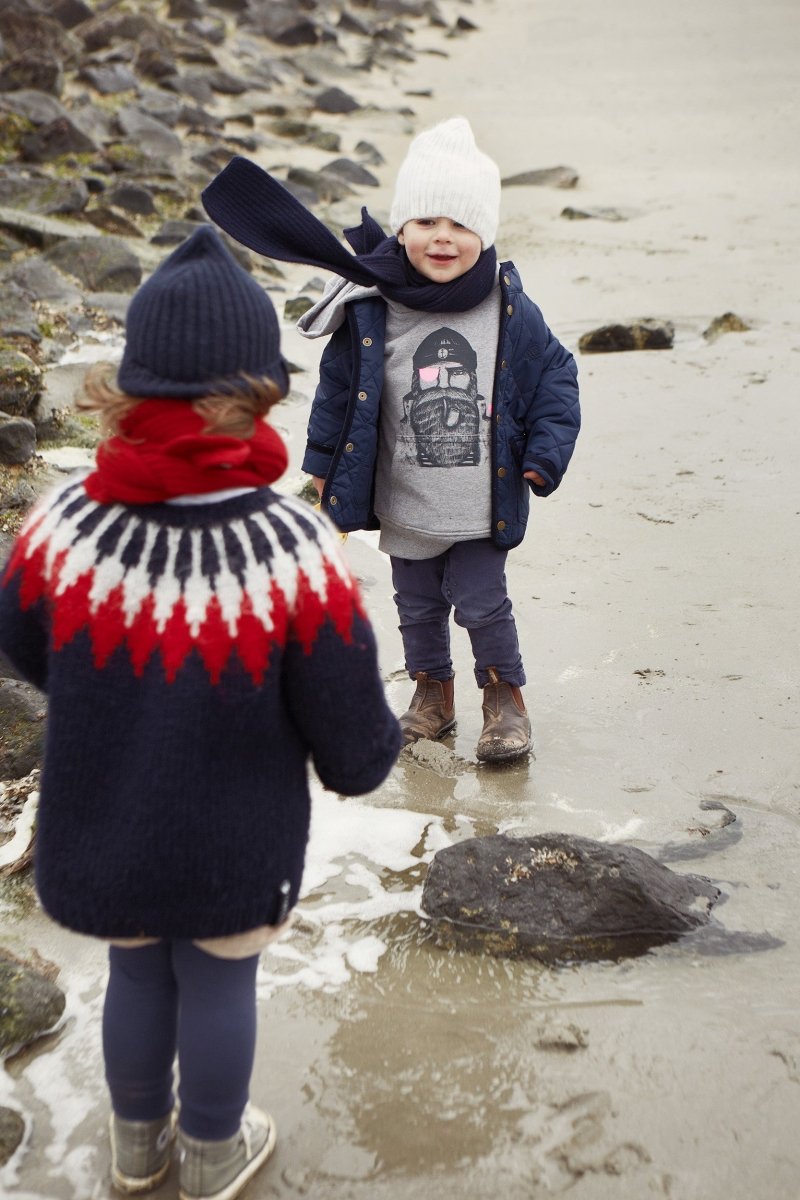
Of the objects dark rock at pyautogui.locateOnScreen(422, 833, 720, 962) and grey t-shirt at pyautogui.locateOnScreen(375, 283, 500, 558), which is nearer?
dark rock at pyautogui.locateOnScreen(422, 833, 720, 962)

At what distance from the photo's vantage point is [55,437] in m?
5.73

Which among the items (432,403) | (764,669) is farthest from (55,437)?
(764,669)

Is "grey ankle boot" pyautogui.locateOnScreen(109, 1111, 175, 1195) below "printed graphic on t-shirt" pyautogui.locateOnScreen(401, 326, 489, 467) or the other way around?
below

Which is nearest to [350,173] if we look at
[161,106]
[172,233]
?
[161,106]

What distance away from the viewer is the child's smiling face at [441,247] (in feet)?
10.7

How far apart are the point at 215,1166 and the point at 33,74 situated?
543 inches

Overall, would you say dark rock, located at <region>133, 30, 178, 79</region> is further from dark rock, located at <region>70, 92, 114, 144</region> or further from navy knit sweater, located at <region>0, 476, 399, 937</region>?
navy knit sweater, located at <region>0, 476, 399, 937</region>

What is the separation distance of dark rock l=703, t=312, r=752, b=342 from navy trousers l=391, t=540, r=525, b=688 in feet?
13.2

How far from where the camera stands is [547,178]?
12273 millimetres

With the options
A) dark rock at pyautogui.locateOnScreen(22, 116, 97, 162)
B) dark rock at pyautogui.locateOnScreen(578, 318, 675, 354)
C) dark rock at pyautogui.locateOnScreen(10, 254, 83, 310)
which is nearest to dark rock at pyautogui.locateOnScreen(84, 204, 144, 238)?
dark rock at pyautogui.locateOnScreen(10, 254, 83, 310)

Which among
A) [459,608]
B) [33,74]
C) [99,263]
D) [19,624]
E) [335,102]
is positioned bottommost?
[99,263]

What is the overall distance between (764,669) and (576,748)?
0.70 meters

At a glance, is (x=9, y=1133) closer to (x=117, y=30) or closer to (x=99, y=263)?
(x=99, y=263)

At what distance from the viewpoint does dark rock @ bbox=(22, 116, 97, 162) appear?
11758mm
